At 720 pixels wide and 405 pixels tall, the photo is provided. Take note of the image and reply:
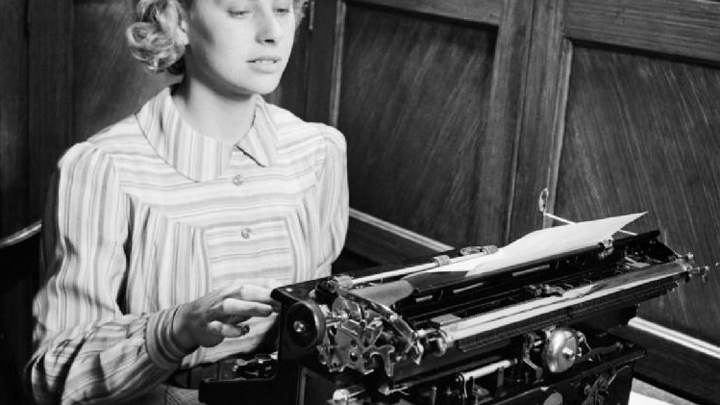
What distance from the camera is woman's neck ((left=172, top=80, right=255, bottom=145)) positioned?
2.35 metres

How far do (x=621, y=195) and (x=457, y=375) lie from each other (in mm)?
982

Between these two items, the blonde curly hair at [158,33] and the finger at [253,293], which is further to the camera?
the blonde curly hair at [158,33]

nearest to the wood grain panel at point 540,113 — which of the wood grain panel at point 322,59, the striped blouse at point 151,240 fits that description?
the striped blouse at point 151,240

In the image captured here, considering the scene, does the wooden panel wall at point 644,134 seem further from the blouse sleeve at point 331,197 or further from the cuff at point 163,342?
the cuff at point 163,342

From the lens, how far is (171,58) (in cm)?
234

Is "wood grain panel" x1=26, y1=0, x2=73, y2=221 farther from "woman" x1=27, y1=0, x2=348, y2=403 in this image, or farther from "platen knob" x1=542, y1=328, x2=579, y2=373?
"platen knob" x1=542, y1=328, x2=579, y2=373

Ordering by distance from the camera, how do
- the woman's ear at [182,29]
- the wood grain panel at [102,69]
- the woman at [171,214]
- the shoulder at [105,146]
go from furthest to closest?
the wood grain panel at [102,69], the woman's ear at [182,29], the shoulder at [105,146], the woman at [171,214]

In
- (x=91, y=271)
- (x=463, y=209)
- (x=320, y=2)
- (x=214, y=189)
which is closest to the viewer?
(x=91, y=271)

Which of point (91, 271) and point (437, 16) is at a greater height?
point (437, 16)

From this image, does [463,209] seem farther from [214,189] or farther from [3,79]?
[3,79]

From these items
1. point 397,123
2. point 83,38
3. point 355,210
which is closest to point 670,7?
point 397,123

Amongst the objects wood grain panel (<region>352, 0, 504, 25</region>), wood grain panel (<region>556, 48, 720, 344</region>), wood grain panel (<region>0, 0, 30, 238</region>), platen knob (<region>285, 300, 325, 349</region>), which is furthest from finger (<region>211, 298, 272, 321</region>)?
wood grain panel (<region>0, 0, 30, 238</region>)

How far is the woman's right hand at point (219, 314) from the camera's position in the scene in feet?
5.89

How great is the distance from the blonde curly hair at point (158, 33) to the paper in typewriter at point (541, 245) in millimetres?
878
